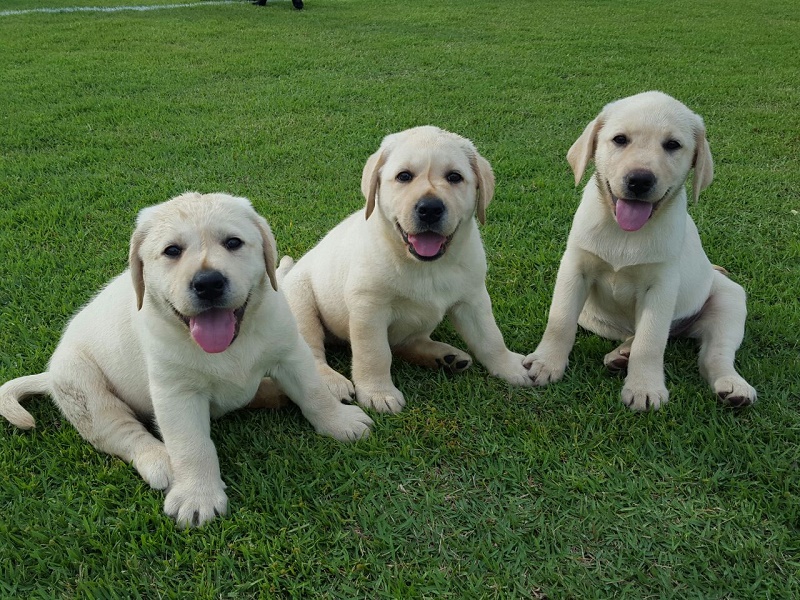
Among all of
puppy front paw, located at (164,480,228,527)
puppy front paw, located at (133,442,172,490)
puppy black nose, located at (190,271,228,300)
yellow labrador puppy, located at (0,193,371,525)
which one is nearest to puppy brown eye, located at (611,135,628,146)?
yellow labrador puppy, located at (0,193,371,525)

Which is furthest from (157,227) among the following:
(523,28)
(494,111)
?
(523,28)

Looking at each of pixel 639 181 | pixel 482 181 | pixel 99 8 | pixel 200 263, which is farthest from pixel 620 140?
pixel 99 8

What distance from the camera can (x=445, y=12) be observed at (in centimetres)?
1780

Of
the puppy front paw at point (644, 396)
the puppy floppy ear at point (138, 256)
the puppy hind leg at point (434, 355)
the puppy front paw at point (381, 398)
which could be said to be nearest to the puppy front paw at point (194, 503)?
the puppy floppy ear at point (138, 256)

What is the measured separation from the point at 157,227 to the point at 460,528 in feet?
6.16

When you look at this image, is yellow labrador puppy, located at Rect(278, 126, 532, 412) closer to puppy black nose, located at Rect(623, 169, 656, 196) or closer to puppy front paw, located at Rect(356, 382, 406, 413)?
puppy front paw, located at Rect(356, 382, 406, 413)

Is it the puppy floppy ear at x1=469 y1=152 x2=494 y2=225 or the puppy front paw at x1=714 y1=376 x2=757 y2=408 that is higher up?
the puppy floppy ear at x1=469 y1=152 x2=494 y2=225

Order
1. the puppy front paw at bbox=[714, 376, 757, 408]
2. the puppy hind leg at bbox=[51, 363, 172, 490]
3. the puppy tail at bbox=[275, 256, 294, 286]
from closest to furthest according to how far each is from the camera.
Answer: the puppy hind leg at bbox=[51, 363, 172, 490] < the puppy front paw at bbox=[714, 376, 757, 408] < the puppy tail at bbox=[275, 256, 294, 286]

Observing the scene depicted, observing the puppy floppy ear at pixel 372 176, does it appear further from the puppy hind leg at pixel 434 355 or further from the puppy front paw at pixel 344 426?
the puppy front paw at pixel 344 426

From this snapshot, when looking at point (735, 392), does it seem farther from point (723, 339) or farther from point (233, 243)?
point (233, 243)

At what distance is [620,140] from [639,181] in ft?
1.07

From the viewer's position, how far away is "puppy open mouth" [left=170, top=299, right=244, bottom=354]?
3.08m

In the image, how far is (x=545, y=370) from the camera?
4.02 metres

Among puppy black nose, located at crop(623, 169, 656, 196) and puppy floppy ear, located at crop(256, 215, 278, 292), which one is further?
puppy black nose, located at crop(623, 169, 656, 196)
